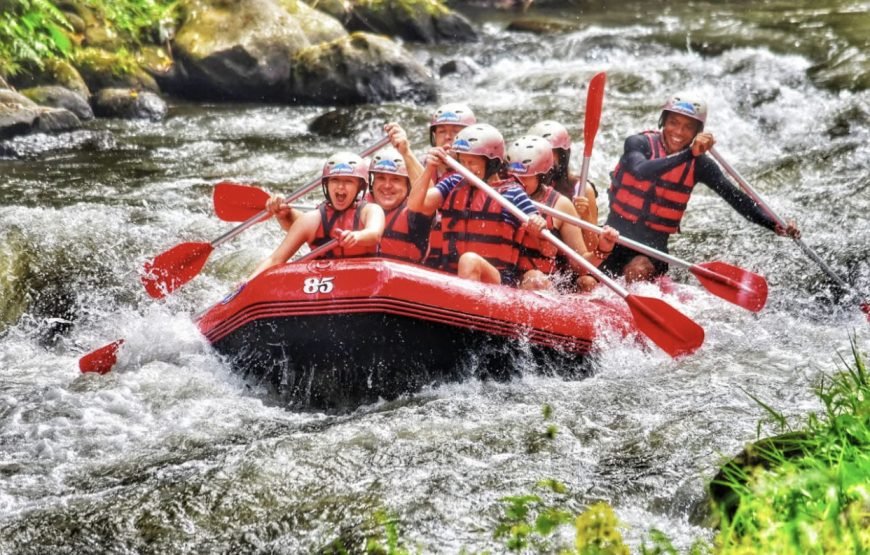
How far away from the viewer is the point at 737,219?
8.59m

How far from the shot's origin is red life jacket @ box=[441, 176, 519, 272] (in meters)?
5.96

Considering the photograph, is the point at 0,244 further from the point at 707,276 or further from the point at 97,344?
the point at 707,276

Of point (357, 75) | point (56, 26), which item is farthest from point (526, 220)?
point (56, 26)

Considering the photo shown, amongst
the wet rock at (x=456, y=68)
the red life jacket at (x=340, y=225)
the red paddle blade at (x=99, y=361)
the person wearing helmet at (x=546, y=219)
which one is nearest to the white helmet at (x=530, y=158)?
the person wearing helmet at (x=546, y=219)

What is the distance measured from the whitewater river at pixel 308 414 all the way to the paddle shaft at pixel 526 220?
343 mm

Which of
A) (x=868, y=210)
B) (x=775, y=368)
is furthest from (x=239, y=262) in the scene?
(x=868, y=210)

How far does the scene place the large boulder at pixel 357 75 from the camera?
40.6ft

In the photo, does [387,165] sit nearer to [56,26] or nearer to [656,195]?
[656,195]

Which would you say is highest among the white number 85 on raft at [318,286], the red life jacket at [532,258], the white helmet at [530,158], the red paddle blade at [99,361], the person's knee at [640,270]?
the white helmet at [530,158]

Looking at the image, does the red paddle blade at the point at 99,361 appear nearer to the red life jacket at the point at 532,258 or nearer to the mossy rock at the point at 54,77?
the red life jacket at the point at 532,258

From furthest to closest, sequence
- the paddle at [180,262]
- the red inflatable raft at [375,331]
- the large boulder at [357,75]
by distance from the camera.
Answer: the large boulder at [357,75] < the paddle at [180,262] < the red inflatable raft at [375,331]

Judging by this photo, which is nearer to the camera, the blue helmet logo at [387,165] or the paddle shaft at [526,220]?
the paddle shaft at [526,220]

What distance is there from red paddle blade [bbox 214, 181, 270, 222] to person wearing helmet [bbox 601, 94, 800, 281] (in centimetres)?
226

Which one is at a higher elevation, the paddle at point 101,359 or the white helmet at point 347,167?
the white helmet at point 347,167
